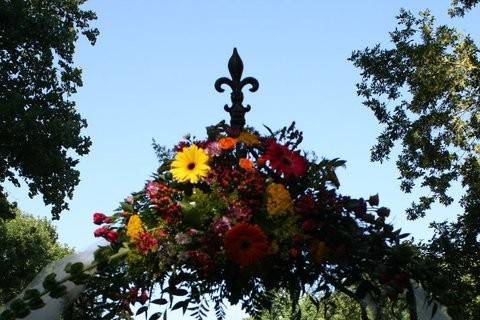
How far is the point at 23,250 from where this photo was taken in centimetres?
2852

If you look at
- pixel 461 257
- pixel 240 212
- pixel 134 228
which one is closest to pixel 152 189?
pixel 134 228

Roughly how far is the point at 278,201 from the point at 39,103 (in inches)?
558

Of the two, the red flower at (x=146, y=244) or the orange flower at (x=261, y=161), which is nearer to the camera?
the red flower at (x=146, y=244)

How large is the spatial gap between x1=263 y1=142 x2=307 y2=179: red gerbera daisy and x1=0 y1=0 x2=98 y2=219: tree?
1235cm

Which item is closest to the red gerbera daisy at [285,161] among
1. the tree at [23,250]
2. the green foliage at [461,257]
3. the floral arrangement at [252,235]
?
the floral arrangement at [252,235]

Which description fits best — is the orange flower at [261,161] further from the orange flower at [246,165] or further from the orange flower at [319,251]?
the orange flower at [319,251]

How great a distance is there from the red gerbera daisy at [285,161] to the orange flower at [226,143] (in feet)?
0.47

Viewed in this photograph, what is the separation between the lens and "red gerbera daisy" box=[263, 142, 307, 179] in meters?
2.48

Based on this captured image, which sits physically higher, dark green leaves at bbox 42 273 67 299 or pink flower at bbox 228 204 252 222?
pink flower at bbox 228 204 252 222

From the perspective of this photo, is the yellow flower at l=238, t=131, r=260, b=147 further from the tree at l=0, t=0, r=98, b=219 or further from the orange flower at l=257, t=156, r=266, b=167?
the tree at l=0, t=0, r=98, b=219

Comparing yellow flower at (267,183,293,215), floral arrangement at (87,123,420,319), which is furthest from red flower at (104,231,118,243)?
yellow flower at (267,183,293,215)

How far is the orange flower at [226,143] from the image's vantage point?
2.55 metres

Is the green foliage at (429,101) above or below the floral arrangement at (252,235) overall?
above

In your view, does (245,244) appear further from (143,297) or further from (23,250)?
(23,250)
